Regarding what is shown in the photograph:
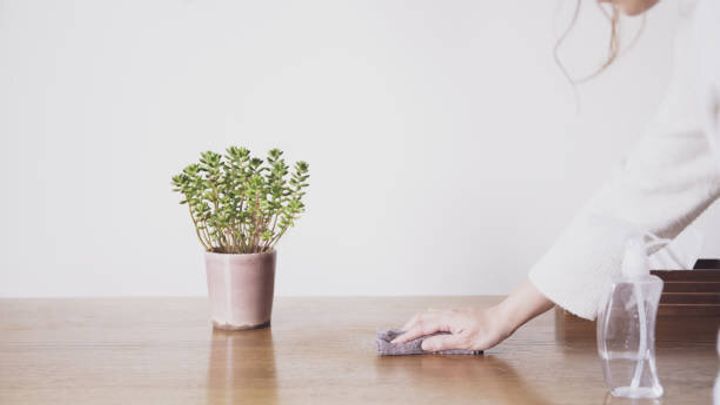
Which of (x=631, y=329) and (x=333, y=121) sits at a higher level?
(x=333, y=121)

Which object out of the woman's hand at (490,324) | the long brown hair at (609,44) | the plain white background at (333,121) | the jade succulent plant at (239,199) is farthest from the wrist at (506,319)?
the long brown hair at (609,44)

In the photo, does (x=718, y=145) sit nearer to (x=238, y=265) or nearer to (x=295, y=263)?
(x=238, y=265)

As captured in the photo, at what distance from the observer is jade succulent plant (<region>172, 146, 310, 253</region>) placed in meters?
1.15

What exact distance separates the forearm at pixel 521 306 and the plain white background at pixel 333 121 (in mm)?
904

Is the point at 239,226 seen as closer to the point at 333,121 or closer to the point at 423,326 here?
the point at 423,326

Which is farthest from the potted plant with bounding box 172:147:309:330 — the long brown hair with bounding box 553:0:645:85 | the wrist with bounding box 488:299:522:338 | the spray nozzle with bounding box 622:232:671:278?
the long brown hair with bounding box 553:0:645:85

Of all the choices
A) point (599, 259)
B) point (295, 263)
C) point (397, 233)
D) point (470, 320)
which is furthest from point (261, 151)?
point (599, 259)

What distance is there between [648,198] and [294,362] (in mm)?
554

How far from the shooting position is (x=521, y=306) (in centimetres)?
101

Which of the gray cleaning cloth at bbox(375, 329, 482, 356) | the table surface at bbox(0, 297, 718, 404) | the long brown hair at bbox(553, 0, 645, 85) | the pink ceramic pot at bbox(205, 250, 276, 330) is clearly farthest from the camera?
the long brown hair at bbox(553, 0, 645, 85)

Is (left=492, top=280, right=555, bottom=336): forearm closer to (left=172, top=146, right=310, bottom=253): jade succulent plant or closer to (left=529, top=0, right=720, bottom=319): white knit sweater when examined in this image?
(left=529, top=0, right=720, bottom=319): white knit sweater

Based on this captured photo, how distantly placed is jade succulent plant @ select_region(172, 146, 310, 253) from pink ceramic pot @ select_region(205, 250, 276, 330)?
0.05m

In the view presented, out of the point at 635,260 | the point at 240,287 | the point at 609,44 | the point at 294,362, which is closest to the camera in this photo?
the point at 635,260

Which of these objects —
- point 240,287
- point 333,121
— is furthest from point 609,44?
point 240,287
